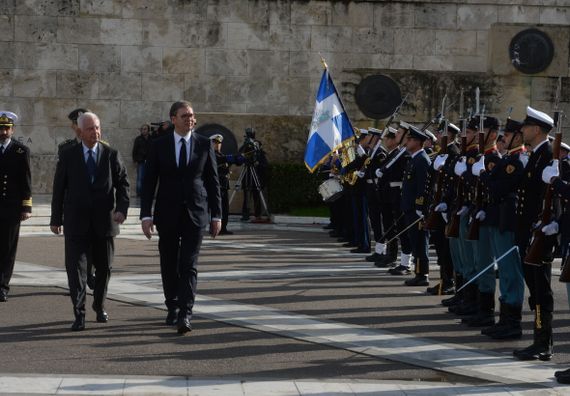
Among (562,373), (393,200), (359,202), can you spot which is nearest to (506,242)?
(562,373)

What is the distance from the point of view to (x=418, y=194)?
1459 cm

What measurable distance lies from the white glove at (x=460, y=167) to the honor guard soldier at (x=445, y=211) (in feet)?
1.22

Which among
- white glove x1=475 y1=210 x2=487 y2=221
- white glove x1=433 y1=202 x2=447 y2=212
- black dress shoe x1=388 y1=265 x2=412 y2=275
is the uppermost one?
white glove x1=475 y1=210 x2=487 y2=221

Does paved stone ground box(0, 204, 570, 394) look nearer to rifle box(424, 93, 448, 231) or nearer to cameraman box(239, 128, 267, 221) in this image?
rifle box(424, 93, 448, 231)

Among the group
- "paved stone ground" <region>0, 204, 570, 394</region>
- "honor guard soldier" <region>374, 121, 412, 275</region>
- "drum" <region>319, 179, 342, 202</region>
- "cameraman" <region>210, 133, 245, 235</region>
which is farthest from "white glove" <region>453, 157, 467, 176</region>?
"cameraman" <region>210, 133, 245, 235</region>

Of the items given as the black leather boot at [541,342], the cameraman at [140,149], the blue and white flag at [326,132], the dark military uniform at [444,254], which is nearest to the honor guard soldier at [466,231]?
the dark military uniform at [444,254]

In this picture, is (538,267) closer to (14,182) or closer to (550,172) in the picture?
(550,172)

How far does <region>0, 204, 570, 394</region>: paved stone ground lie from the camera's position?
893 centimetres

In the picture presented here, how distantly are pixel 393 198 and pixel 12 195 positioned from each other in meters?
5.69

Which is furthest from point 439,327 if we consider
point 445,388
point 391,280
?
point 391,280

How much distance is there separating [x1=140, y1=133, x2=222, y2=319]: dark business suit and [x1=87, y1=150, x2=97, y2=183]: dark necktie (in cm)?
58

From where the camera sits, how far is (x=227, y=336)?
34.2ft

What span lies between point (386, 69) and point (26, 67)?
7701 millimetres

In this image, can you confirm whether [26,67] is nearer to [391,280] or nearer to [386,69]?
[386,69]
